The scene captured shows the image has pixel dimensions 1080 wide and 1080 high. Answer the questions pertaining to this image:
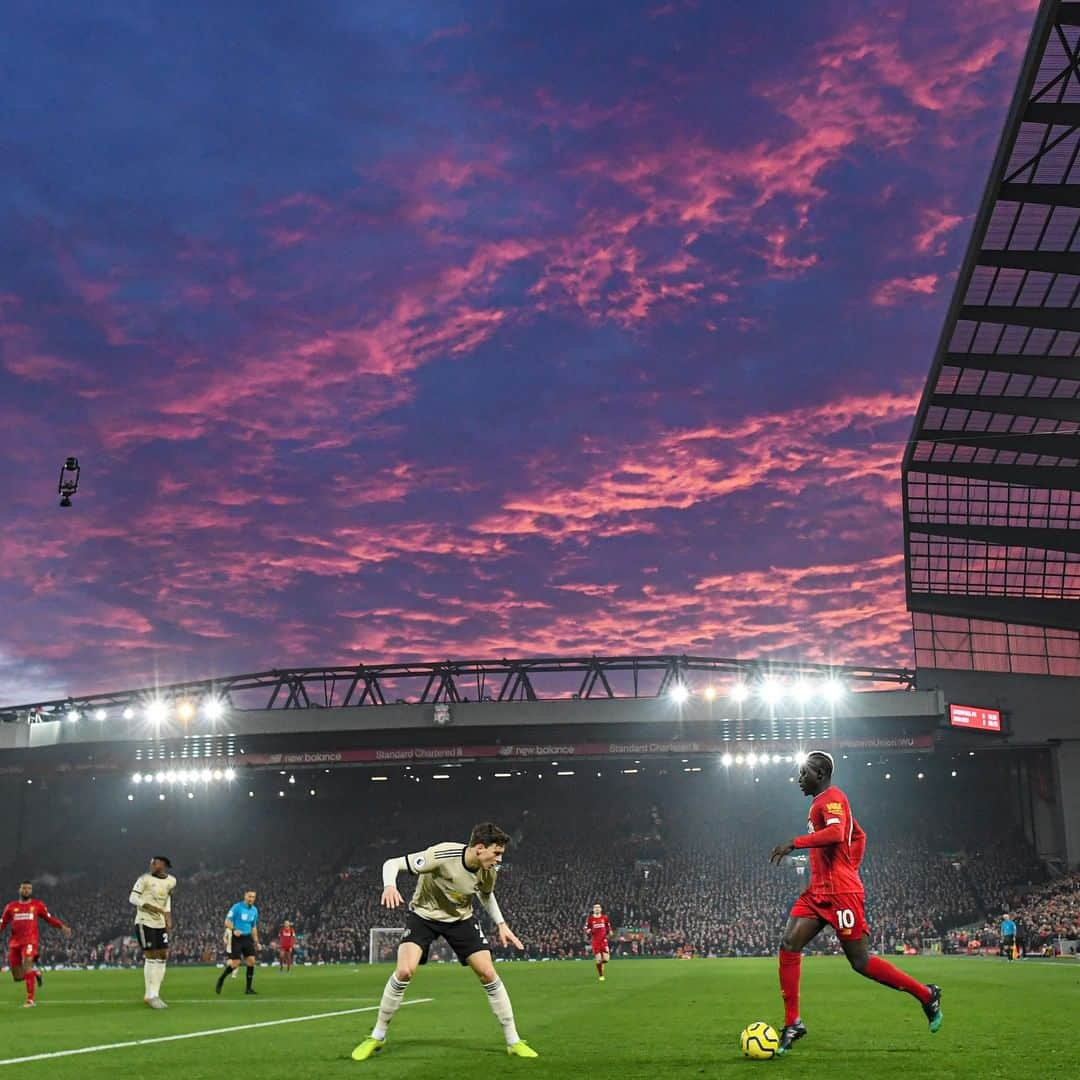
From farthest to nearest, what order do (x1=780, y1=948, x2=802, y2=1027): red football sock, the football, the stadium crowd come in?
the stadium crowd < (x1=780, y1=948, x2=802, y2=1027): red football sock < the football

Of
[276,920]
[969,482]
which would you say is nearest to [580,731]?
[276,920]

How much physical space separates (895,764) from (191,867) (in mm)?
43540

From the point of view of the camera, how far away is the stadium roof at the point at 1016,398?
3350 cm

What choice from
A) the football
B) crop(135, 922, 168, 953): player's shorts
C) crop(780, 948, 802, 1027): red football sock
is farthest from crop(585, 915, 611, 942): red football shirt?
the football

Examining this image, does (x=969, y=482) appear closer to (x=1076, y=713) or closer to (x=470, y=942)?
(x=1076, y=713)

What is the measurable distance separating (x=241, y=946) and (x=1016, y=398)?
128ft

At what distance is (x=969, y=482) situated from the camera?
2325 inches

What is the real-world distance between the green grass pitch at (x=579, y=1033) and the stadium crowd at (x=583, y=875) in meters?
32.7

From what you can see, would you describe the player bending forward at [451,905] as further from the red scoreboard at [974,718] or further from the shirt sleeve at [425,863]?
the red scoreboard at [974,718]

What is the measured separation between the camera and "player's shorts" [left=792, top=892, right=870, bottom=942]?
371 inches

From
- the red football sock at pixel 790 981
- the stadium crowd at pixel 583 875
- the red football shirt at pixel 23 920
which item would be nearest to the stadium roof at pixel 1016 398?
the stadium crowd at pixel 583 875

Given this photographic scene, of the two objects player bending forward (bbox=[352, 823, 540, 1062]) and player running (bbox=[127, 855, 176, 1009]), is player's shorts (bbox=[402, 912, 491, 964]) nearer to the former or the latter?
player bending forward (bbox=[352, 823, 540, 1062])

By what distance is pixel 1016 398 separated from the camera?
4794cm

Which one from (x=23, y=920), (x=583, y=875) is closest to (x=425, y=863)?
(x=23, y=920)
